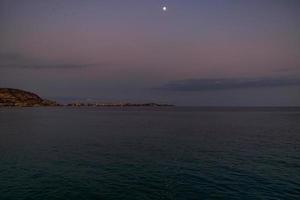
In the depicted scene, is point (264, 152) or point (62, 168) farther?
point (264, 152)

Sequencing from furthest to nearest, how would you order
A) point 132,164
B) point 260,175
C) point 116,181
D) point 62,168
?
point 132,164
point 62,168
point 260,175
point 116,181

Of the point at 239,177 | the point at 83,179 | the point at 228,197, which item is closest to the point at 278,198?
the point at 228,197

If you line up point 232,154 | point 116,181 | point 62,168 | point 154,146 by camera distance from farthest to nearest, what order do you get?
point 154,146 → point 232,154 → point 62,168 → point 116,181

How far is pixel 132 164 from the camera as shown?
43.2 m

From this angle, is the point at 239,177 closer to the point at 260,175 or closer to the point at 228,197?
the point at 260,175

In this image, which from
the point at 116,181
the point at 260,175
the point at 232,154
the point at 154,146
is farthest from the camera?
the point at 154,146

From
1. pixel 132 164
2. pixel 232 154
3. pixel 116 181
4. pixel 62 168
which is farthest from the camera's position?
pixel 232 154

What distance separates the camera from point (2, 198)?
28.4 meters

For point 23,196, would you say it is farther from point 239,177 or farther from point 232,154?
point 232,154

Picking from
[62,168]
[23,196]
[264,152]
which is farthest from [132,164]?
[264,152]

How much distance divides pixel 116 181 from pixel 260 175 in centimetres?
1633

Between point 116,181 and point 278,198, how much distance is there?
15.9 metres

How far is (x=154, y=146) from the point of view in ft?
202

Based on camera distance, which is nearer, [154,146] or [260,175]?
[260,175]
